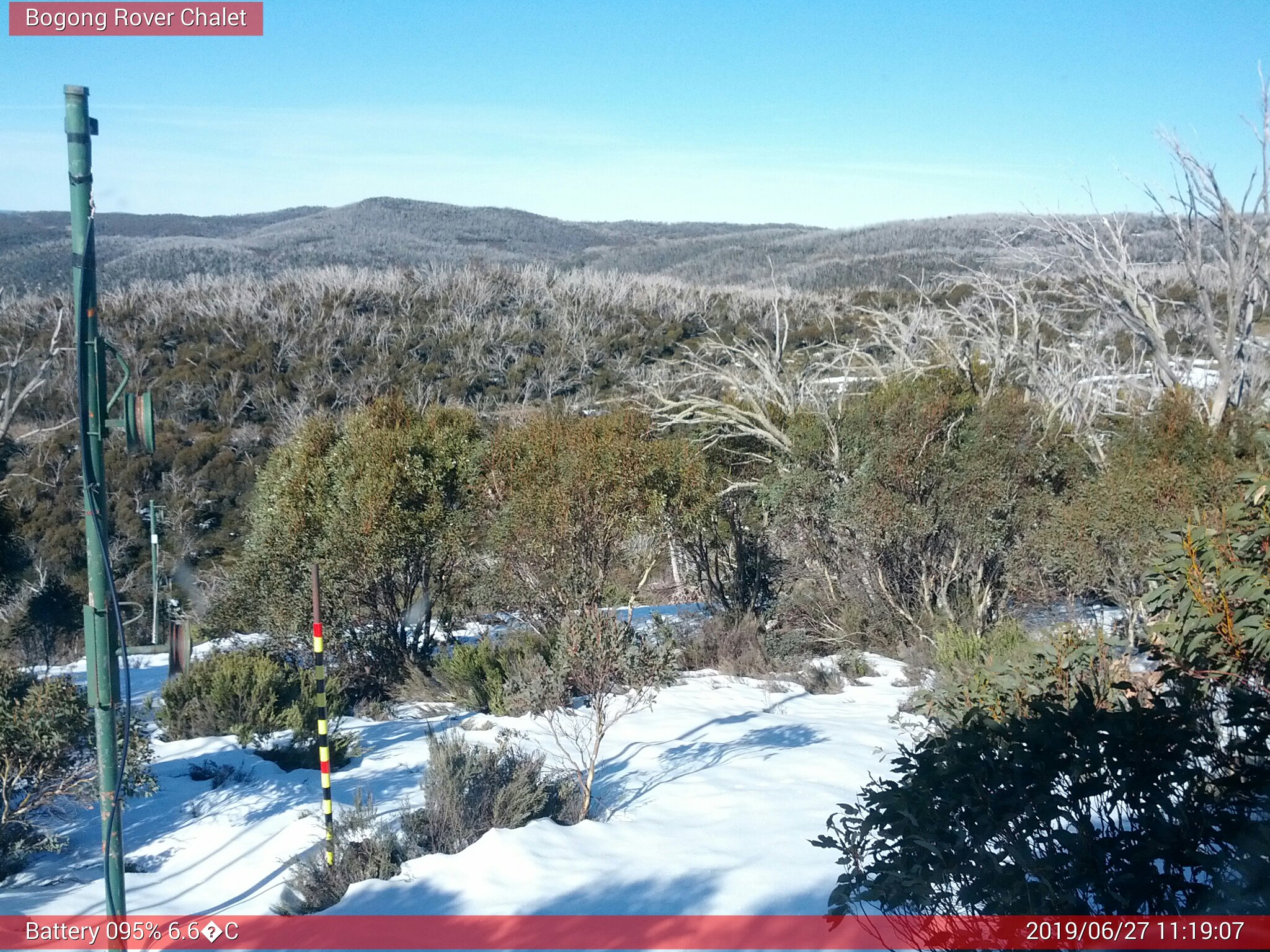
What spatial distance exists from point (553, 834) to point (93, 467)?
10.6 ft

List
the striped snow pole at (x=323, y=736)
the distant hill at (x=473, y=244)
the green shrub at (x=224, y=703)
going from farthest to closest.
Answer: the distant hill at (x=473, y=244), the green shrub at (x=224, y=703), the striped snow pole at (x=323, y=736)

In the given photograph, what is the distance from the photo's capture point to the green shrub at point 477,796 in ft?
17.8

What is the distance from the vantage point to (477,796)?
18.6 feet

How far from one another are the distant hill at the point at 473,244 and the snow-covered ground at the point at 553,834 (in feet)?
133

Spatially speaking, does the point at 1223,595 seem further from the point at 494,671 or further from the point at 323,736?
the point at 494,671

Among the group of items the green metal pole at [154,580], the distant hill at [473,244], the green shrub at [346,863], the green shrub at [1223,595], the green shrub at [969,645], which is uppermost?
the distant hill at [473,244]

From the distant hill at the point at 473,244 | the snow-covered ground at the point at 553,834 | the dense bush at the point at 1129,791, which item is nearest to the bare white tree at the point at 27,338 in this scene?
the distant hill at the point at 473,244

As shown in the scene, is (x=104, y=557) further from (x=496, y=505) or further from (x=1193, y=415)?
(x=1193, y=415)

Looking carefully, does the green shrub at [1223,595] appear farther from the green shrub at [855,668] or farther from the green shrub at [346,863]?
the green shrub at [855,668]

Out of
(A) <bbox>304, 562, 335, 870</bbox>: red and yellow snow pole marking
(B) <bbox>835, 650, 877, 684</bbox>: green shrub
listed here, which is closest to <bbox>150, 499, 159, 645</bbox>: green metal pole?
(A) <bbox>304, 562, 335, 870</bbox>: red and yellow snow pole marking

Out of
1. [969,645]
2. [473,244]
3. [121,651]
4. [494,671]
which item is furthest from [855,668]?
[473,244]

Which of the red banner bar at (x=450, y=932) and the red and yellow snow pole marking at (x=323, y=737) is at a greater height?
the red and yellow snow pole marking at (x=323, y=737)

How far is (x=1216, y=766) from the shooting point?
278 centimetres

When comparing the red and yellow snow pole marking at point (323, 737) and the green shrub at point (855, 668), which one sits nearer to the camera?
the red and yellow snow pole marking at point (323, 737)
